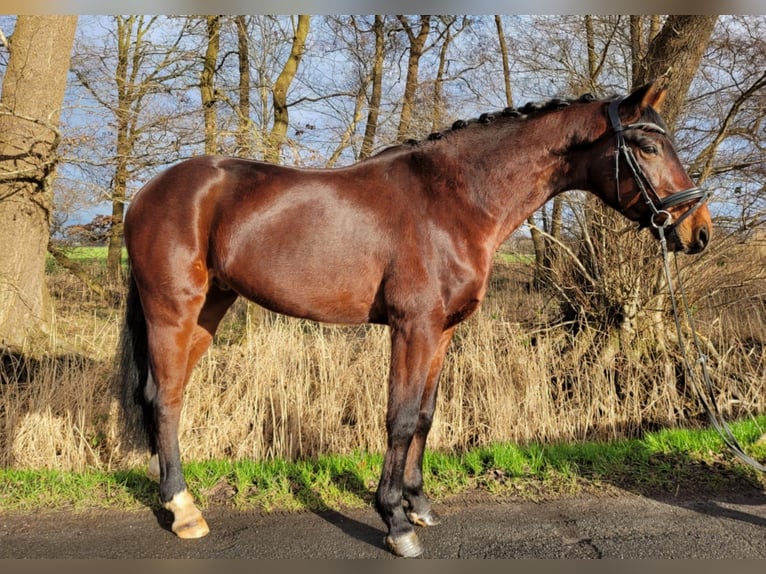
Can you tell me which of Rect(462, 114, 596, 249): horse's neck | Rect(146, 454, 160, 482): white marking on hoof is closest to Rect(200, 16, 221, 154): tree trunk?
Rect(146, 454, 160, 482): white marking on hoof

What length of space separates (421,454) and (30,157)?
222 inches

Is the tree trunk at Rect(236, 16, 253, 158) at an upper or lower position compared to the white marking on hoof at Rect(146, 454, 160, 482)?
upper

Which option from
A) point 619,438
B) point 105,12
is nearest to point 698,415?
point 619,438

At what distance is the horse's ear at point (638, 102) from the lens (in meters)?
2.75

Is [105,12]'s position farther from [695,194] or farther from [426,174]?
[695,194]

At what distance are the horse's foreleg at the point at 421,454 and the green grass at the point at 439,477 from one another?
14.9 inches

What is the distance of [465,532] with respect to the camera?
2902 millimetres

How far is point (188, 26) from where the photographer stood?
816 cm

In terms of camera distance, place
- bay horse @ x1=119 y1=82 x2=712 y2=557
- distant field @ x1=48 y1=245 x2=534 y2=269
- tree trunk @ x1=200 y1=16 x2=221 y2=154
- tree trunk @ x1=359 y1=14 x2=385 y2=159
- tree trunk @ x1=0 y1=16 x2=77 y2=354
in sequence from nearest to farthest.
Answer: bay horse @ x1=119 y1=82 x2=712 y2=557 → tree trunk @ x1=0 y1=16 x2=77 y2=354 → distant field @ x1=48 y1=245 x2=534 y2=269 → tree trunk @ x1=200 y1=16 x2=221 y2=154 → tree trunk @ x1=359 y1=14 x2=385 y2=159

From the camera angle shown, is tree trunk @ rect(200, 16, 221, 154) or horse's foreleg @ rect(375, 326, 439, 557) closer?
horse's foreleg @ rect(375, 326, 439, 557)

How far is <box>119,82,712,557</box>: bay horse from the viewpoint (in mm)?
2807

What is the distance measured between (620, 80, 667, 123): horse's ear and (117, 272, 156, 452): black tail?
316 cm

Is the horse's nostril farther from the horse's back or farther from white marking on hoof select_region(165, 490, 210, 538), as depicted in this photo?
white marking on hoof select_region(165, 490, 210, 538)

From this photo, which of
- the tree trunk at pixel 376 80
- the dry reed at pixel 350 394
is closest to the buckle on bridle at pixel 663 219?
the dry reed at pixel 350 394
